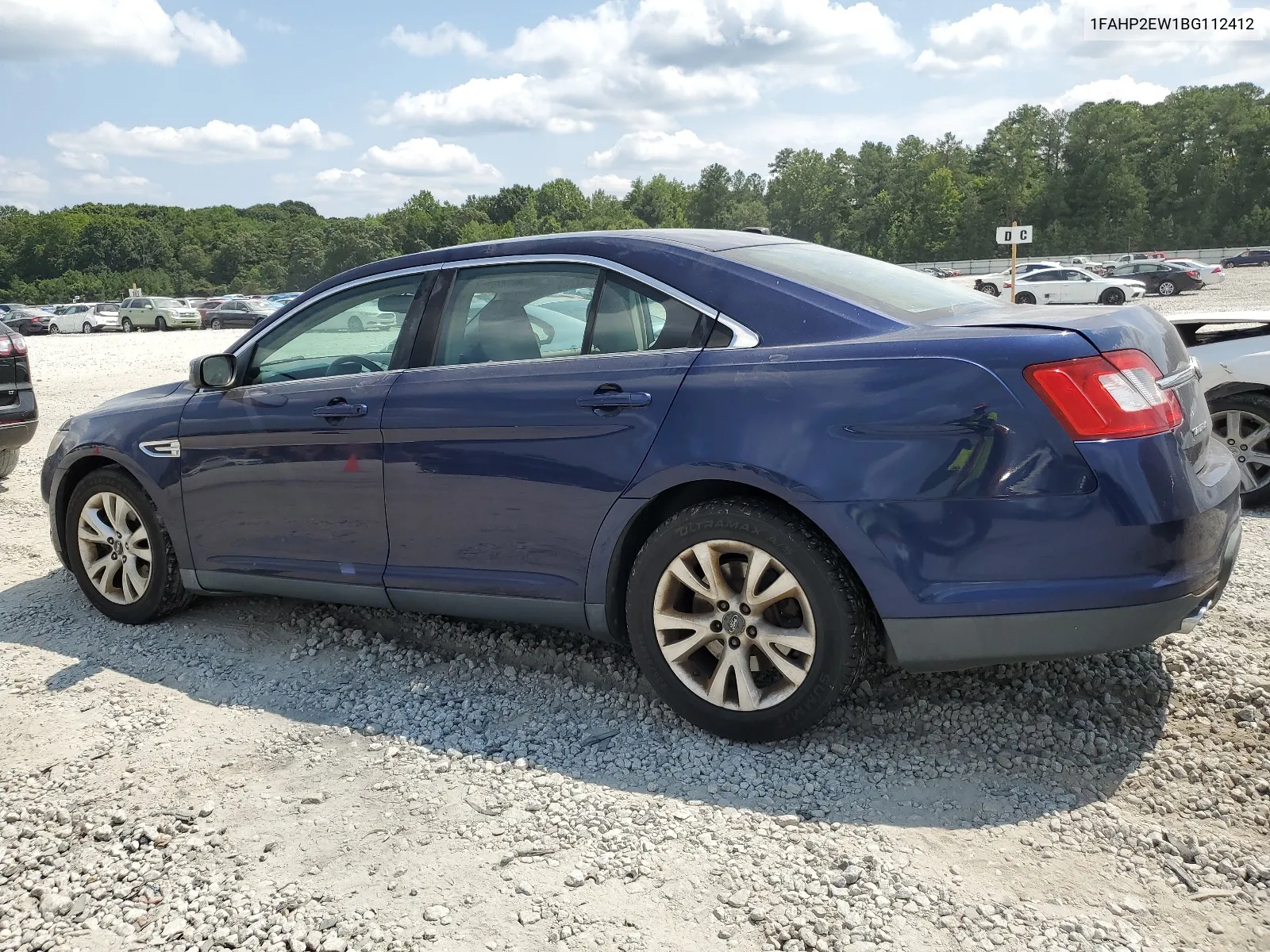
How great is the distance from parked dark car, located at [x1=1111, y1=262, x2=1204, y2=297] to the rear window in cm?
4332

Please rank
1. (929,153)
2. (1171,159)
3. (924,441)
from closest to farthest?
(924,441) < (1171,159) < (929,153)

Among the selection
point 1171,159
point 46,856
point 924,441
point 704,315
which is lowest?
point 46,856

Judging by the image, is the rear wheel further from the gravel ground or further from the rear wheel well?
the rear wheel well

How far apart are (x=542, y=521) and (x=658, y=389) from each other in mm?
645

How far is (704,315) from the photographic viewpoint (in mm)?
3504

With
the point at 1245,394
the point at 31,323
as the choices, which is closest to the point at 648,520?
the point at 1245,394

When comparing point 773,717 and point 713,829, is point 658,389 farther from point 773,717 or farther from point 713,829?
point 713,829

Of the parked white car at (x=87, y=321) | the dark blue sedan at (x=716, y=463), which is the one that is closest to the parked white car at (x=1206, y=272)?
the dark blue sedan at (x=716, y=463)

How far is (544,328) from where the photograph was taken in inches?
152

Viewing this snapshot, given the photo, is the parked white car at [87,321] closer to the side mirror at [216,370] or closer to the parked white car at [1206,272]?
the parked white car at [1206,272]

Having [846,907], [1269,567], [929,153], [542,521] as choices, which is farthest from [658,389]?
[929,153]

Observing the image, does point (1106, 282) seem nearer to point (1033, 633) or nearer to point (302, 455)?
point (302, 455)

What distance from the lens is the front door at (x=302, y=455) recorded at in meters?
4.14

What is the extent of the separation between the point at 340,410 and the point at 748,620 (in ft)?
6.04
